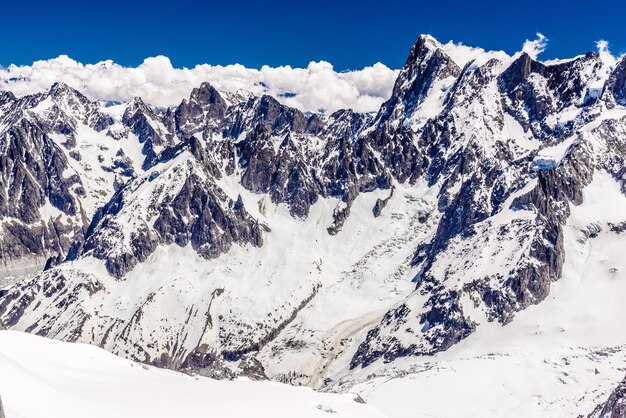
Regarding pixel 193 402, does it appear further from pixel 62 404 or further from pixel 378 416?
pixel 378 416

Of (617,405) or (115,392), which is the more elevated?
(617,405)

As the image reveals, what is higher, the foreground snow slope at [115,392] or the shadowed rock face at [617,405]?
the shadowed rock face at [617,405]

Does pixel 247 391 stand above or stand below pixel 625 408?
below

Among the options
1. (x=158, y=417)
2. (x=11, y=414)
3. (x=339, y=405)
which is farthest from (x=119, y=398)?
(x=339, y=405)

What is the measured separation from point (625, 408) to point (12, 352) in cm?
11169

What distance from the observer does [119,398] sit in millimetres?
81062

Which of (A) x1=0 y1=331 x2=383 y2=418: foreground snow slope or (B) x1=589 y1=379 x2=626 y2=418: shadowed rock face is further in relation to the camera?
(B) x1=589 y1=379 x2=626 y2=418: shadowed rock face

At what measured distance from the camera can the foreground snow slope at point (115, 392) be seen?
231 feet

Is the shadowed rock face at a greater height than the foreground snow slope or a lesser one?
greater

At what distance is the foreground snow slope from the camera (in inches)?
2768

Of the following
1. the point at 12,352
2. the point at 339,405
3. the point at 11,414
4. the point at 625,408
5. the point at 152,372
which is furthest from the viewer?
the point at 625,408

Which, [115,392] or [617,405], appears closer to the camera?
[115,392]

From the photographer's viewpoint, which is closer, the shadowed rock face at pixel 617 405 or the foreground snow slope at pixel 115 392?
the foreground snow slope at pixel 115 392

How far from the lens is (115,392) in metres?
84.1
